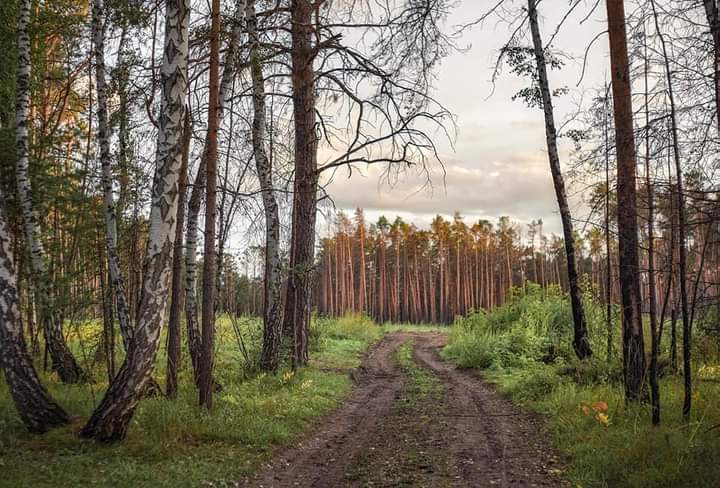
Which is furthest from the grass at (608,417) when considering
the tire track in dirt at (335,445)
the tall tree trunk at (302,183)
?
the tall tree trunk at (302,183)

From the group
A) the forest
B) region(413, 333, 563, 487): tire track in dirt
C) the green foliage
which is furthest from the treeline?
region(413, 333, 563, 487): tire track in dirt

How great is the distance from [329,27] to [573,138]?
6455 mm

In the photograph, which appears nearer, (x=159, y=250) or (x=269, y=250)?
(x=159, y=250)

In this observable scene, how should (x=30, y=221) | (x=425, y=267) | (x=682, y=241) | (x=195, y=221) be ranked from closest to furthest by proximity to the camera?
(x=682, y=241) → (x=30, y=221) → (x=195, y=221) → (x=425, y=267)

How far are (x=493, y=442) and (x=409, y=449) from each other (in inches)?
50.2

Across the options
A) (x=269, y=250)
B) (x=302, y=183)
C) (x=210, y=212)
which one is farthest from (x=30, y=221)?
(x=302, y=183)

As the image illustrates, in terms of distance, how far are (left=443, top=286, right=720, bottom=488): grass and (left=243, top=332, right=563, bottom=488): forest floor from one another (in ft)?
1.31

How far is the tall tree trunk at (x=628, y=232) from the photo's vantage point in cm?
804

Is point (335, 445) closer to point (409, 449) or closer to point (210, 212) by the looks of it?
point (409, 449)

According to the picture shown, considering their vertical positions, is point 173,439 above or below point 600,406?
below

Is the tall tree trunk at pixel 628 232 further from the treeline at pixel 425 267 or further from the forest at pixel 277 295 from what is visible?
the treeline at pixel 425 267

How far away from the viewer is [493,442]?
7824mm

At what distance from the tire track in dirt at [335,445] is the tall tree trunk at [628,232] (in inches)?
162

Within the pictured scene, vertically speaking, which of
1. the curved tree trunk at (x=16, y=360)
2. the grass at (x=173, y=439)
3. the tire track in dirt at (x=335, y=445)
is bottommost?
the tire track in dirt at (x=335, y=445)
